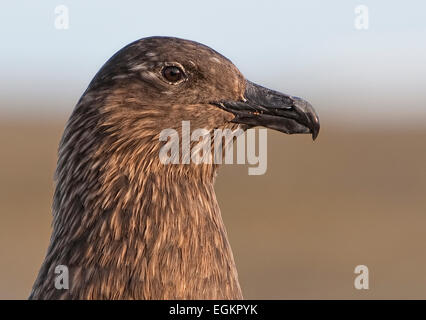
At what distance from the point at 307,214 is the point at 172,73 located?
1594 centimetres

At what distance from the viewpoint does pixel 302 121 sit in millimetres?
6664

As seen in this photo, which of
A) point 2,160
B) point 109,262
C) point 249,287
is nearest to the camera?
point 109,262

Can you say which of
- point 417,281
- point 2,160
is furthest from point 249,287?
point 2,160

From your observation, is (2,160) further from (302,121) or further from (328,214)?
(302,121)

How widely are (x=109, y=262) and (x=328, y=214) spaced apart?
16.4m

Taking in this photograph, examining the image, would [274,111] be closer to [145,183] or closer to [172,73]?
[172,73]

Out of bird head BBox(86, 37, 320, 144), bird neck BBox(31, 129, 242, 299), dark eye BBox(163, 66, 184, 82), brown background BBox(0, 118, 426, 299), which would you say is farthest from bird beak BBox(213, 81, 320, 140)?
brown background BBox(0, 118, 426, 299)

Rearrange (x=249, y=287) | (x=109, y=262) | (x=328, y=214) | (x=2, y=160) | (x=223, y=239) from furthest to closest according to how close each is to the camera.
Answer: (x=2, y=160) → (x=328, y=214) → (x=249, y=287) → (x=223, y=239) → (x=109, y=262)

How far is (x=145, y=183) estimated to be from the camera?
633 cm

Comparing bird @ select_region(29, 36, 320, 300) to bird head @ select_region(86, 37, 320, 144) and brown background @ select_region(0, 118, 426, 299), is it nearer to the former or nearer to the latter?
bird head @ select_region(86, 37, 320, 144)

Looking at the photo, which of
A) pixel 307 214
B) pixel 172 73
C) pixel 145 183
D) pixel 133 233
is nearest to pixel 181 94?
pixel 172 73

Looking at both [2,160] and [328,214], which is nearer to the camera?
[328,214]

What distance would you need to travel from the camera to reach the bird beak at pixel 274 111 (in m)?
6.64
